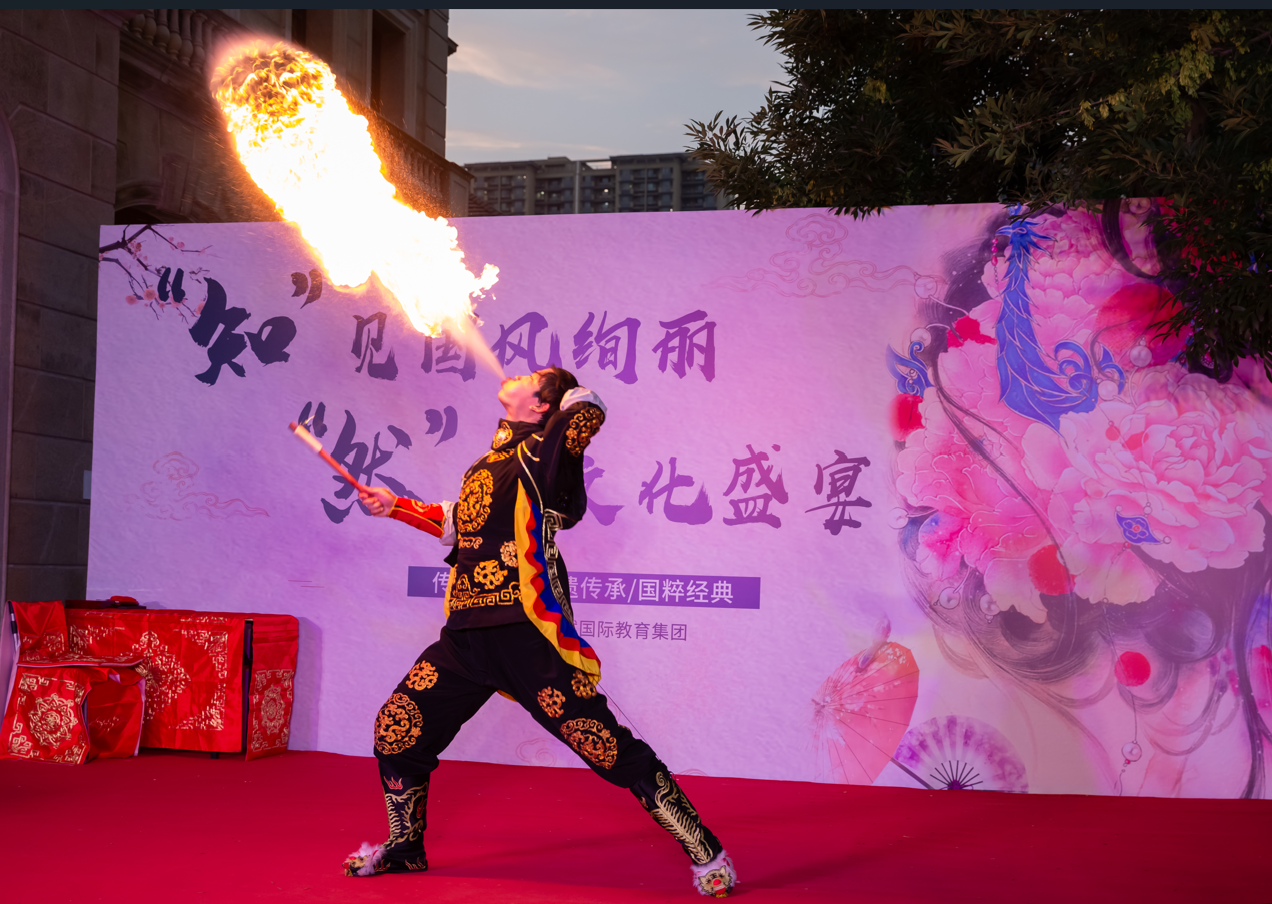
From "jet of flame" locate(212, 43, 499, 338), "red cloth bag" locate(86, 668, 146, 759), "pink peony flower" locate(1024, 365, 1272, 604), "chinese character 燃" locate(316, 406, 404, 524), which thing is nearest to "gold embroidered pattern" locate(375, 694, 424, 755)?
"jet of flame" locate(212, 43, 499, 338)

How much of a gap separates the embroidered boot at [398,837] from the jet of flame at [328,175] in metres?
1.96

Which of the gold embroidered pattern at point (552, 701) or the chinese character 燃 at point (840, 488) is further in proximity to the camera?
the chinese character 燃 at point (840, 488)

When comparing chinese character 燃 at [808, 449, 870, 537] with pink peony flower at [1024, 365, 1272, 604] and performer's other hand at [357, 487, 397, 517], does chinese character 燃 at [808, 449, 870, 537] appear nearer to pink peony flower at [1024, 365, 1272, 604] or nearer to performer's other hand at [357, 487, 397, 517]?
pink peony flower at [1024, 365, 1272, 604]

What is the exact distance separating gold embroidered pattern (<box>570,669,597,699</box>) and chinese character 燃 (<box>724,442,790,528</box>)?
6.55 ft

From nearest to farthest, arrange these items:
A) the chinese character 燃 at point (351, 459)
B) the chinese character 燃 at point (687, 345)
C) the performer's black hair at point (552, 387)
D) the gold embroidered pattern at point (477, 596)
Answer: the gold embroidered pattern at point (477, 596) → the performer's black hair at point (552, 387) → the chinese character 燃 at point (687, 345) → the chinese character 燃 at point (351, 459)

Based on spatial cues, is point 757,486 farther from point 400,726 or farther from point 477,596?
point 400,726

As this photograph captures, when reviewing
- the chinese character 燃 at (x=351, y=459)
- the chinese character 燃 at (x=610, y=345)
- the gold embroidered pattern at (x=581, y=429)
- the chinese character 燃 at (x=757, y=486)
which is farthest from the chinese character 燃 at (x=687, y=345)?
the gold embroidered pattern at (x=581, y=429)

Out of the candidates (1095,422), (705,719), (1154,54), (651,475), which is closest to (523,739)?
Result: (705,719)

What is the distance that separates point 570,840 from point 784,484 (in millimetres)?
1935

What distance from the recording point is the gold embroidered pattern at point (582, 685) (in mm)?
3182

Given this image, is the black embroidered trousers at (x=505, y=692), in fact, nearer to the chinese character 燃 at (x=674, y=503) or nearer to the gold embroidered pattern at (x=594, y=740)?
the gold embroidered pattern at (x=594, y=740)

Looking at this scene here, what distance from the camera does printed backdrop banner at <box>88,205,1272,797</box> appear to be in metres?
4.77

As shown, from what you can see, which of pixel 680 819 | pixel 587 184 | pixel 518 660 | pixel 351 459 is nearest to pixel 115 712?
pixel 351 459

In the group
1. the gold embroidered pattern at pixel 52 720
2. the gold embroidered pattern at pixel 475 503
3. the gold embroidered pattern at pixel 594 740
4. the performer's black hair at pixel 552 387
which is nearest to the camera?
the gold embroidered pattern at pixel 594 740
